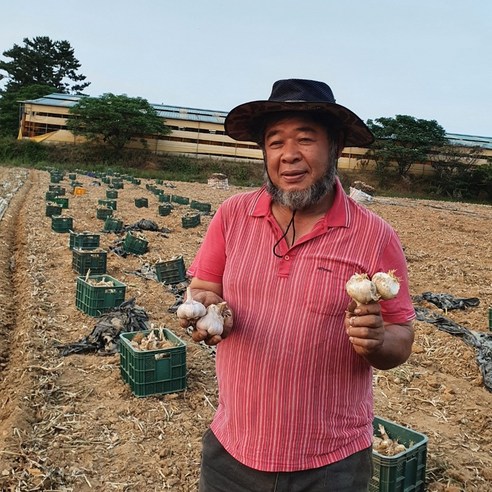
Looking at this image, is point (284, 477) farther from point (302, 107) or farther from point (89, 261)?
point (89, 261)

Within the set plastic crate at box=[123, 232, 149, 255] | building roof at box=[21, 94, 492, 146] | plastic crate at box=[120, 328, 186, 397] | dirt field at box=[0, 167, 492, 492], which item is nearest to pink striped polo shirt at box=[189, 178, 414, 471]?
dirt field at box=[0, 167, 492, 492]

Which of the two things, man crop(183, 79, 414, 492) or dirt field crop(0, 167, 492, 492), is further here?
dirt field crop(0, 167, 492, 492)

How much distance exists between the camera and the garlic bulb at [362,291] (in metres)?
1.73

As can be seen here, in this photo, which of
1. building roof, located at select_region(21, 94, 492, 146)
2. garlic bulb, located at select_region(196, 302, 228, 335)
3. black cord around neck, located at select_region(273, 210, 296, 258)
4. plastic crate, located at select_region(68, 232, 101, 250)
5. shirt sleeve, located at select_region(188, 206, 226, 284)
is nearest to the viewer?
garlic bulb, located at select_region(196, 302, 228, 335)

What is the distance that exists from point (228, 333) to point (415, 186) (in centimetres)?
5327

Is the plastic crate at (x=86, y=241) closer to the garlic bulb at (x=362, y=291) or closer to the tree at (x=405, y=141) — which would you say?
the garlic bulb at (x=362, y=291)

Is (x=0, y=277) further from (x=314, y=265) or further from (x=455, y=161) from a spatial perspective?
(x=455, y=161)

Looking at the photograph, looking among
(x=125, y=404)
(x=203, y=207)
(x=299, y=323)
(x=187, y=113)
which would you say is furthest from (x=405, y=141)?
(x=299, y=323)

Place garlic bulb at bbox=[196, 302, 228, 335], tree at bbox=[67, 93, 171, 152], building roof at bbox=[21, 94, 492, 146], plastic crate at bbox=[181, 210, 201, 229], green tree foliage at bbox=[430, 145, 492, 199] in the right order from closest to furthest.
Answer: garlic bulb at bbox=[196, 302, 228, 335] → plastic crate at bbox=[181, 210, 201, 229] → tree at bbox=[67, 93, 171, 152] → green tree foliage at bbox=[430, 145, 492, 199] → building roof at bbox=[21, 94, 492, 146]

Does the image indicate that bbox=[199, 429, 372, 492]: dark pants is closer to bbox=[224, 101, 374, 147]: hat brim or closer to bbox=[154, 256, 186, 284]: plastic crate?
bbox=[224, 101, 374, 147]: hat brim

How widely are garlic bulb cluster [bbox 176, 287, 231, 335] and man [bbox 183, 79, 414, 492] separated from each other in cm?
5

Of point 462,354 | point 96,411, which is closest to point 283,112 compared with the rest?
point 96,411

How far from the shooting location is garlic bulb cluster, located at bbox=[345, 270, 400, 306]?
1.74 m

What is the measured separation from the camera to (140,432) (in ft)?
14.4
